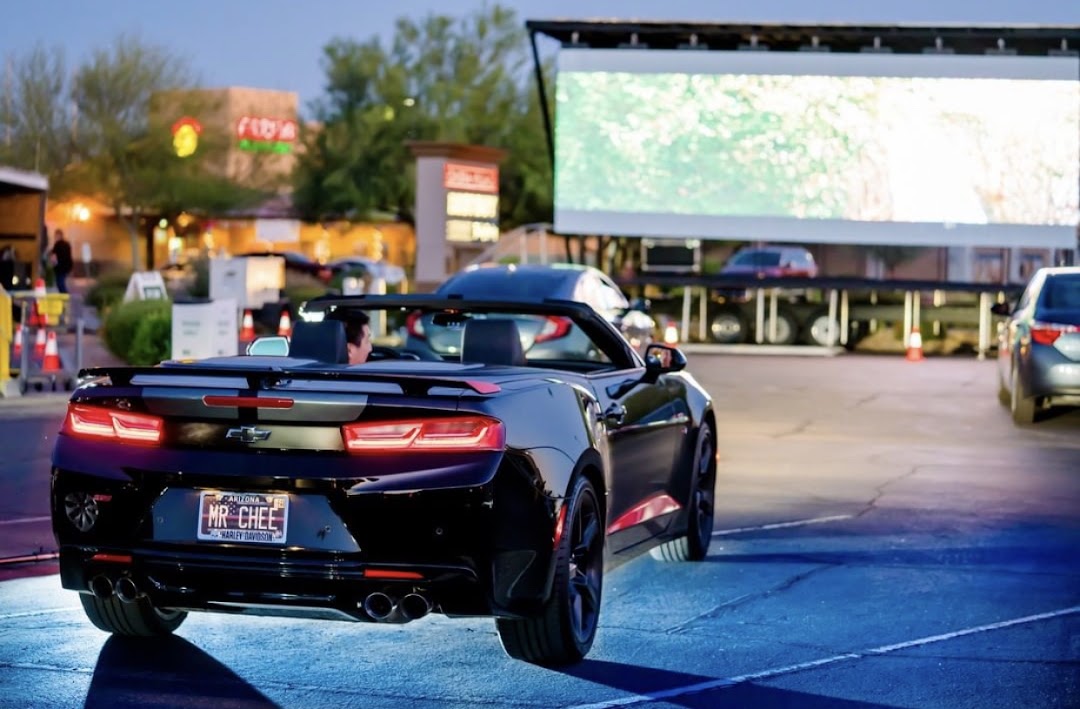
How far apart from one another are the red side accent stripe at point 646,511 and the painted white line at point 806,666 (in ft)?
3.58

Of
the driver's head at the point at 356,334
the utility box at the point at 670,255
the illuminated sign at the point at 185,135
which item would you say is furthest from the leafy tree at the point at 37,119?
the driver's head at the point at 356,334

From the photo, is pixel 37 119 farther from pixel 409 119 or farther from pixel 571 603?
pixel 571 603

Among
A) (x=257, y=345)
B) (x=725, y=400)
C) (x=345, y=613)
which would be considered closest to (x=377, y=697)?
(x=345, y=613)

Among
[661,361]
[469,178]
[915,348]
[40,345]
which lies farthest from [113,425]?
[469,178]

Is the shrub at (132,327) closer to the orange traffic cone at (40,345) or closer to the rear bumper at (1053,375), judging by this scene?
the orange traffic cone at (40,345)

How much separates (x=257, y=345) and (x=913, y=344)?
80.0 feet

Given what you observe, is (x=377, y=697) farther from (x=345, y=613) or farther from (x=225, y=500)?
(x=225, y=500)

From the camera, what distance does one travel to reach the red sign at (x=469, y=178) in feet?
150

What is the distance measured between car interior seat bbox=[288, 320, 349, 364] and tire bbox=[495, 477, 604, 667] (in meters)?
1.31

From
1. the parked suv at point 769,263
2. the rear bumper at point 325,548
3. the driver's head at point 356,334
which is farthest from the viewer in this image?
the parked suv at point 769,263

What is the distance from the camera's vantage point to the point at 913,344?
32.2 m

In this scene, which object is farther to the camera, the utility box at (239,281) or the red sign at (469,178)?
the red sign at (469,178)

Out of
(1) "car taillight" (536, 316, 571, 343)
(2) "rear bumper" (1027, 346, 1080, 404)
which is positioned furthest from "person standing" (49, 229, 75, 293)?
(2) "rear bumper" (1027, 346, 1080, 404)

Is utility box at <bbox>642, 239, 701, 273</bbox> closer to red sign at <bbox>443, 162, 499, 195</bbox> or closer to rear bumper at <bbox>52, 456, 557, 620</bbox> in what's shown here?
red sign at <bbox>443, 162, 499, 195</bbox>
